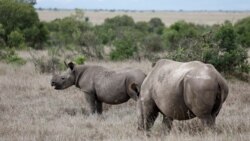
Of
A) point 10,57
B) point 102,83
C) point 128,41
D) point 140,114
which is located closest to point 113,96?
point 102,83

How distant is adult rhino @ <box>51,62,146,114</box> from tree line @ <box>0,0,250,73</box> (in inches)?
188

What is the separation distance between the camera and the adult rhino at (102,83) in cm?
1122

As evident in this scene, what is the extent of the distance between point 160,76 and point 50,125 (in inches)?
121

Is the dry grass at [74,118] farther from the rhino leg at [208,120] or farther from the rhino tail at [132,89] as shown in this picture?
the rhino tail at [132,89]

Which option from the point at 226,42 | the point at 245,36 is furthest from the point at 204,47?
the point at 245,36

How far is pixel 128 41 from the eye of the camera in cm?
2356

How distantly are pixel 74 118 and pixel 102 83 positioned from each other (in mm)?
1284

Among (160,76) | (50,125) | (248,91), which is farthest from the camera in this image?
(248,91)

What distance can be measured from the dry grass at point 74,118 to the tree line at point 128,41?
124 cm

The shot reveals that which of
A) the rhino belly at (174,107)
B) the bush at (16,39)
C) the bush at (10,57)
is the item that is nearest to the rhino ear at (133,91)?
the rhino belly at (174,107)

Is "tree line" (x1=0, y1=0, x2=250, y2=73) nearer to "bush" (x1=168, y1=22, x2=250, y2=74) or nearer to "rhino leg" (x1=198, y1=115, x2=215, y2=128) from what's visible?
"bush" (x1=168, y1=22, x2=250, y2=74)

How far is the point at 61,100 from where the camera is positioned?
44.2 ft

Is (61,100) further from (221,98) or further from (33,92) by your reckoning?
(221,98)

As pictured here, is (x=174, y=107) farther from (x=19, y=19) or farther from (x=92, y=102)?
(x=19, y=19)
